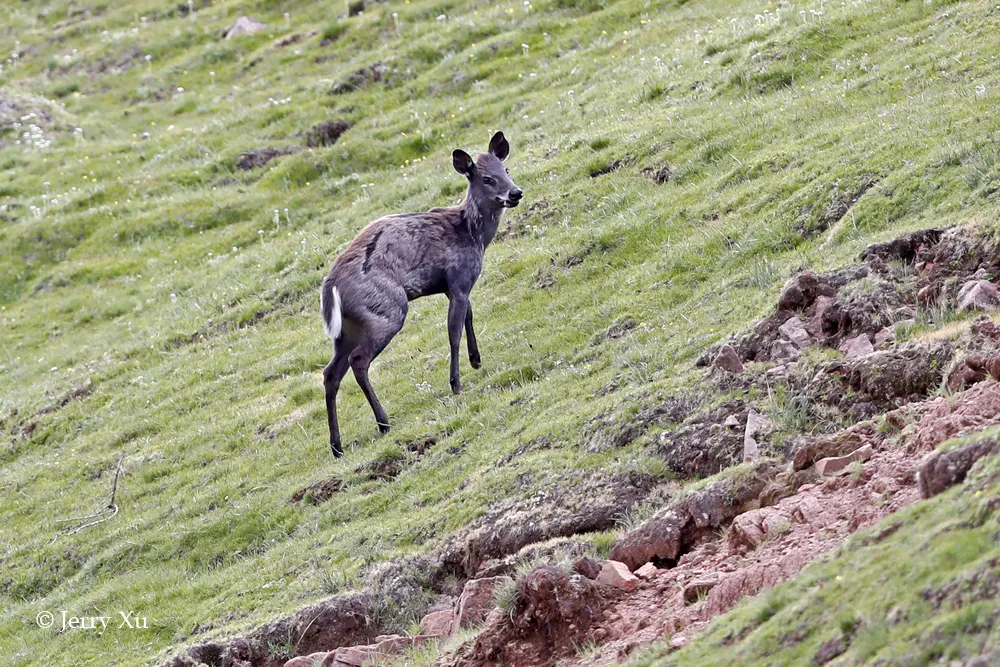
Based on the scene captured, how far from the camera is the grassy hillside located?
1118 cm

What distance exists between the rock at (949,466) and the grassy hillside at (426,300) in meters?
0.32

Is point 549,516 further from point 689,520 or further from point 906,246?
point 906,246

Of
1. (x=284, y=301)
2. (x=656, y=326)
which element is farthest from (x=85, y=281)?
(x=656, y=326)

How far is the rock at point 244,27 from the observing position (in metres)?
35.8

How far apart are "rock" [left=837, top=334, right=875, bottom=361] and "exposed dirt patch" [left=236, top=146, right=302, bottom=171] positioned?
18.2 m

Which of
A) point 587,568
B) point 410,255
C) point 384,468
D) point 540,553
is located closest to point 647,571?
point 587,568

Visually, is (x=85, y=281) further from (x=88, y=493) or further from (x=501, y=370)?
(x=501, y=370)

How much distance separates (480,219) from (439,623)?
279 inches

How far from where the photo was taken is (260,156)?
1017 inches

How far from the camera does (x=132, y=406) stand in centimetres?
1714

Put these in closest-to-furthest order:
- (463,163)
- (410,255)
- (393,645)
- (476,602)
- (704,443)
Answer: (476,602), (393,645), (704,443), (410,255), (463,163)

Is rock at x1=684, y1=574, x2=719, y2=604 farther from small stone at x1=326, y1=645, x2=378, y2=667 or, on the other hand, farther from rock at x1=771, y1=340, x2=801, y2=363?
rock at x1=771, y1=340, x2=801, y2=363

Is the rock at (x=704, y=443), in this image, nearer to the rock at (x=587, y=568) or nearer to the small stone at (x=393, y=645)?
the rock at (x=587, y=568)

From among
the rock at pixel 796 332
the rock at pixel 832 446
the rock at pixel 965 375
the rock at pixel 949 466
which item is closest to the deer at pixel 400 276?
the rock at pixel 796 332
